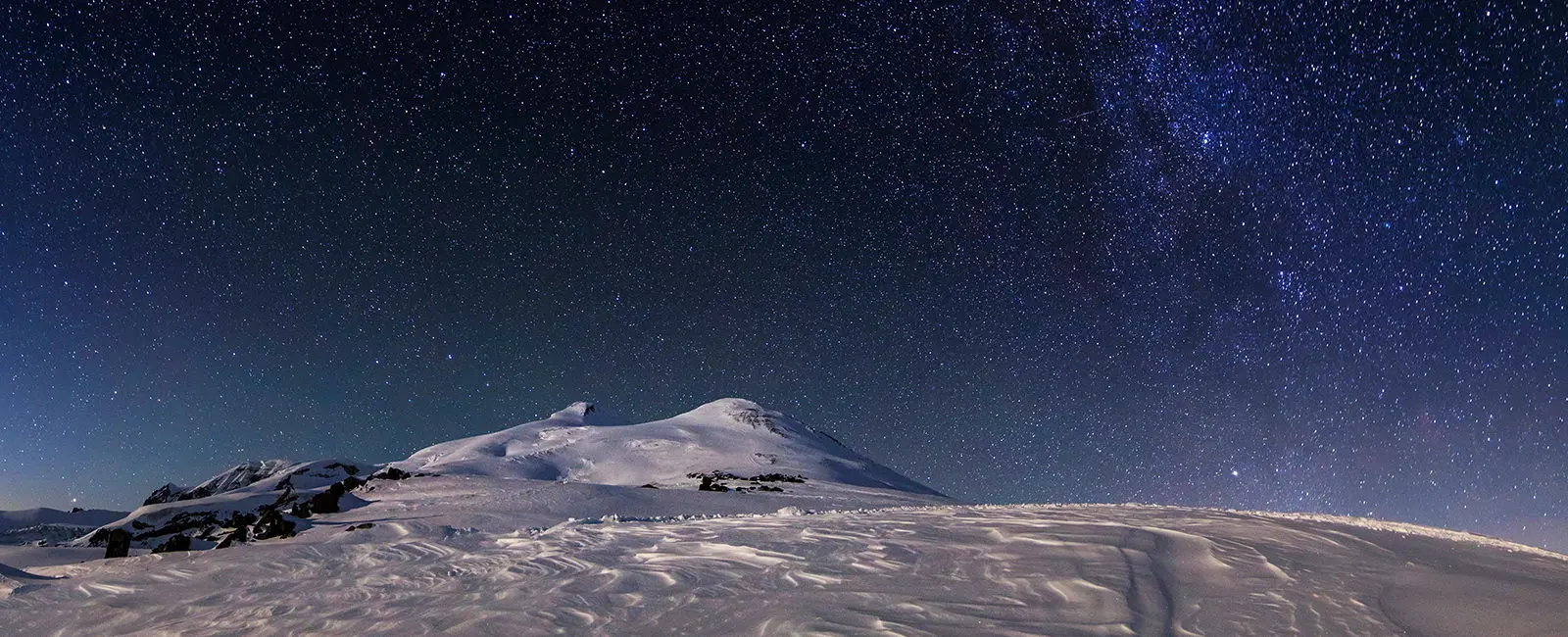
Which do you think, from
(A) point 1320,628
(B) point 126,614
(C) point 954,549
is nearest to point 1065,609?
(A) point 1320,628

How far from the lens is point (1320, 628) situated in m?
4.67

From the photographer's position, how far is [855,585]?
229 inches

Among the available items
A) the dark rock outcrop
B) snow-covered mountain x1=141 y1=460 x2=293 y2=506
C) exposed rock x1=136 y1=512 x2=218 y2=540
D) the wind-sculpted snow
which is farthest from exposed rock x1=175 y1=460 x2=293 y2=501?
the wind-sculpted snow

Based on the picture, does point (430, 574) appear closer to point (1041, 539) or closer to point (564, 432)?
point (1041, 539)

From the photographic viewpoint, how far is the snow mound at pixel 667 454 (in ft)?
143

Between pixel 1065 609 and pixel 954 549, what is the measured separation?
229 cm

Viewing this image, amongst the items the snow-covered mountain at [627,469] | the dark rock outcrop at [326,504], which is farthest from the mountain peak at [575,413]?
the dark rock outcrop at [326,504]

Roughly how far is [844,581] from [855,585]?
17cm

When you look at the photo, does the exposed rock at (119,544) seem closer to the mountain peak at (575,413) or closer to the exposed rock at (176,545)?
the exposed rock at (176,545)

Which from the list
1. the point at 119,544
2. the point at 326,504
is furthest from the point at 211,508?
the point at 119,544

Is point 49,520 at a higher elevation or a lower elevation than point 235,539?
lower

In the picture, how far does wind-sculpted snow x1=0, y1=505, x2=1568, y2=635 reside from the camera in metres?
4.88

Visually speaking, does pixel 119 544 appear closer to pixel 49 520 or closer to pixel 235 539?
pixel 235 539

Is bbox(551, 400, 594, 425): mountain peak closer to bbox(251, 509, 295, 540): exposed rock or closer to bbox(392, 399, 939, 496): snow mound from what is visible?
bbox(392, 399, 939, 496): snow mound
